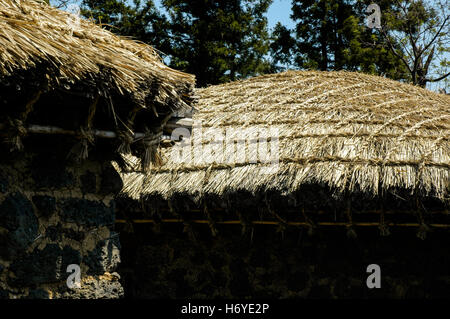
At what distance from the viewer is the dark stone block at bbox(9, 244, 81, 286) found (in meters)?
3.32

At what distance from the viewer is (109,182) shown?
153 inches

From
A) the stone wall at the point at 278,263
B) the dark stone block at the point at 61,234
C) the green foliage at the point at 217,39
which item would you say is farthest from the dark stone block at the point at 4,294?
the green foliage at the point at 217,39

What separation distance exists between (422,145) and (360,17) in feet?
49.9

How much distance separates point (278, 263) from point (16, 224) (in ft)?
11.0

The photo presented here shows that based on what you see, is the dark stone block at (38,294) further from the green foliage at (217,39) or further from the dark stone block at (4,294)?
the green foliage at (217,39)

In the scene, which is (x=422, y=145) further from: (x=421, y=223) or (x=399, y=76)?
(x=399, y=76)

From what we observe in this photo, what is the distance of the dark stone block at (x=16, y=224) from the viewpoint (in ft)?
10.7

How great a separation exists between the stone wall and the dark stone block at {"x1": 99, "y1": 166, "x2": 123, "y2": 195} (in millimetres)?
2571

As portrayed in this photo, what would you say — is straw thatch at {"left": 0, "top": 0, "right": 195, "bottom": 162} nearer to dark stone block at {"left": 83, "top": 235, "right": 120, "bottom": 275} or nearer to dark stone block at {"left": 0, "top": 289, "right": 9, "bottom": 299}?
dark stone block at {"left": 83, "top": 235, "right": 120, "bottom": 275}

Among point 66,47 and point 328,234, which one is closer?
point 66,47

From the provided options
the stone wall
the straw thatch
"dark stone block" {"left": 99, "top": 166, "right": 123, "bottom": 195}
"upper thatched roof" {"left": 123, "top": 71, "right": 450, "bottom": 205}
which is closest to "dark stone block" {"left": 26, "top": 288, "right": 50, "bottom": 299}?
"dark stone block" {"left": 99, "top": 166, "right": 123, "bottom": 195}
